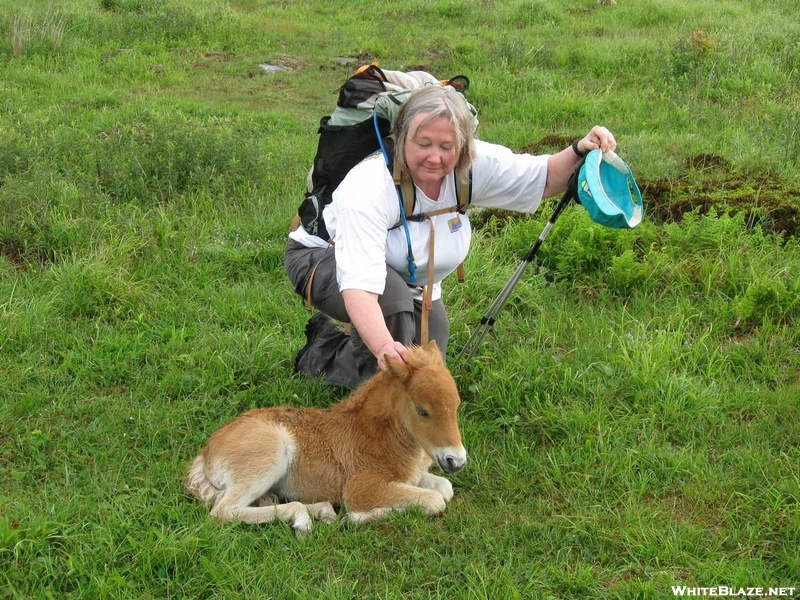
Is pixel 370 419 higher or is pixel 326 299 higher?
pixel 326 299

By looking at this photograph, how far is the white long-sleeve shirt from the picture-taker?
4445mm

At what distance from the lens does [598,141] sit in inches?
189

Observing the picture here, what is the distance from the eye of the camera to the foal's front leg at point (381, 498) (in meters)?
4.34

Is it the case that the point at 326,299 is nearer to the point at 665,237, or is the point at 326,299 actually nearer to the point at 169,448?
the point at 169,448

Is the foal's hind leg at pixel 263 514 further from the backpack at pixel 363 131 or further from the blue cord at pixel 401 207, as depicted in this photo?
the backpack at pixel 363 131

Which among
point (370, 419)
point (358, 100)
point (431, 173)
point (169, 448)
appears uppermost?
point (358, 100)

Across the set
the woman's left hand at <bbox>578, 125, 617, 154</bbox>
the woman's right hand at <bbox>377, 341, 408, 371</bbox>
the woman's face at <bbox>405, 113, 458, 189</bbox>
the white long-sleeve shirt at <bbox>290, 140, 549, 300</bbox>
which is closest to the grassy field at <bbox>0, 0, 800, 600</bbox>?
the woman's right hand at <bbox>377, 341, 408, 371</bbox>

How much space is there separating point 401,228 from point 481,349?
1504 millimetres

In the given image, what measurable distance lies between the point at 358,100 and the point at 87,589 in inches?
117

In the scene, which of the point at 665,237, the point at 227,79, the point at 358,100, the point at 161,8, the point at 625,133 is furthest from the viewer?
the point at 161,8

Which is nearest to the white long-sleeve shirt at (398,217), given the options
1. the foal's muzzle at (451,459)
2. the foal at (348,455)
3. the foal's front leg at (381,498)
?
the foal at (348,455)

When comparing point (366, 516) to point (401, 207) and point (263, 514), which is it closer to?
point (263, 514)

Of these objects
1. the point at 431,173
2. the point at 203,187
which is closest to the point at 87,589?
the point at 431,173

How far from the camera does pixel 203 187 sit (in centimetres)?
841
